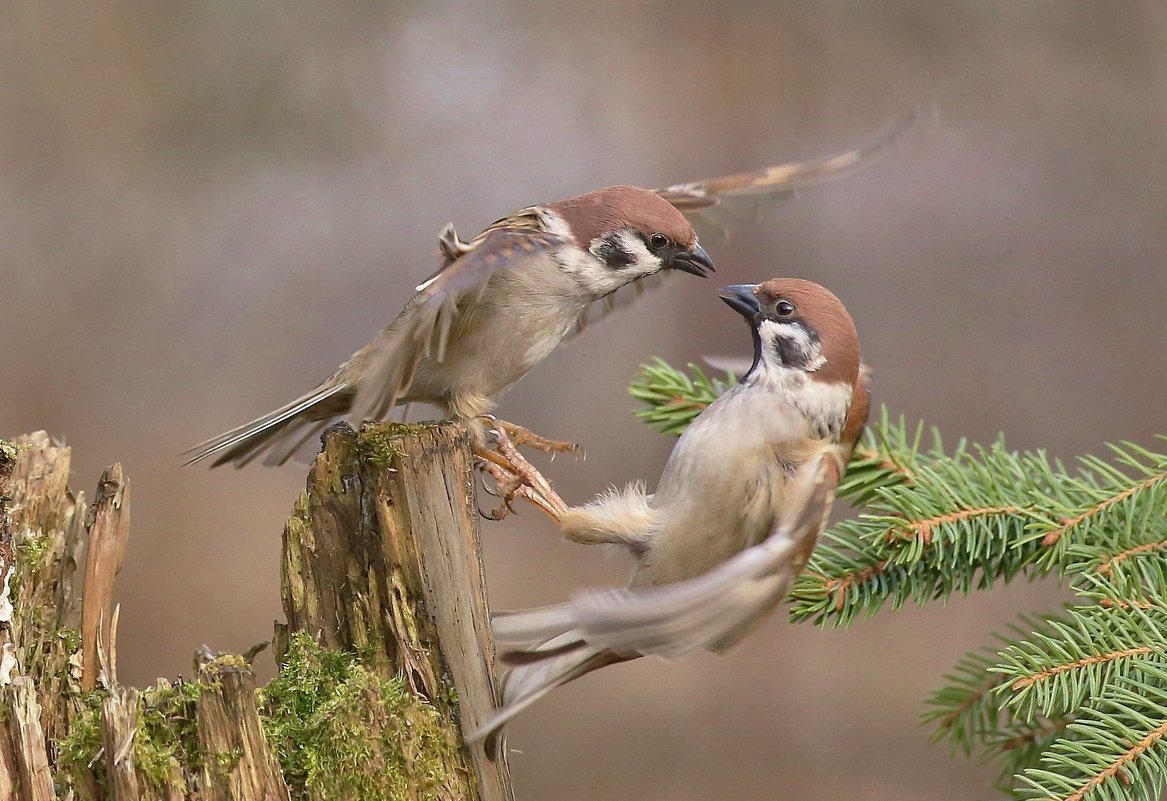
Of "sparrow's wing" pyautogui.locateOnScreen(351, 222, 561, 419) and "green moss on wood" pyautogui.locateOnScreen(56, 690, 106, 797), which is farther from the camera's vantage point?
"sparrow's wing" pyautogui.locateOnScreen(351, 222, 561, 419)

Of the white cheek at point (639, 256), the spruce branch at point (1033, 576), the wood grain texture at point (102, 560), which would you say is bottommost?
the spruce branch at point (1033, 576)

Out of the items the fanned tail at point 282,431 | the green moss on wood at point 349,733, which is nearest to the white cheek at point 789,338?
the fanned tail at point 282,431

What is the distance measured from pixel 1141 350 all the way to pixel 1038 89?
115 centimetres

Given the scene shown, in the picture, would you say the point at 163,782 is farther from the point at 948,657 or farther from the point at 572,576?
the point at 948,657

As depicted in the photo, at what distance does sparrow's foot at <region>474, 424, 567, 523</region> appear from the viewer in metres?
2.26

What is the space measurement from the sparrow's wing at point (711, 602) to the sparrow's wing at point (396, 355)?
58 centimetres

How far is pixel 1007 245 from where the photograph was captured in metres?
4.45

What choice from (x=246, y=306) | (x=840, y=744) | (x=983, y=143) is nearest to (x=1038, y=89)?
(x=983, y=143)

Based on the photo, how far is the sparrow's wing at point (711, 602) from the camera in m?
1.58

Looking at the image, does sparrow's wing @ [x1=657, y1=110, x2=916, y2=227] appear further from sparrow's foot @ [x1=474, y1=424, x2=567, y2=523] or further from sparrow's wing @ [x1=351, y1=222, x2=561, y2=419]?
sparrow's foot @ [x1=474, y1=424, x2=567, y2=523]

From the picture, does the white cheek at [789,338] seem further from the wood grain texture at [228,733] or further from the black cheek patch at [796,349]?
the wood grain texture at [228,733]

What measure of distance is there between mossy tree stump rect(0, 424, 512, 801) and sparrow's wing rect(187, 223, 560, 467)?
0.78 ft

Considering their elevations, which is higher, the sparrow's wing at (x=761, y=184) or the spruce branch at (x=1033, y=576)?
the sparrow's wing at (x=761, y=184)

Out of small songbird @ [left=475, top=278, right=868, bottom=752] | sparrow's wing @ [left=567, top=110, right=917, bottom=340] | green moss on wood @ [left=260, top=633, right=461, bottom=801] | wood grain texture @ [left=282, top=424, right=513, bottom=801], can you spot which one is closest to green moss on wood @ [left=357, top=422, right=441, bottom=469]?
wood grain texture @ [left=282, top=424, right=513, bottom=801]
